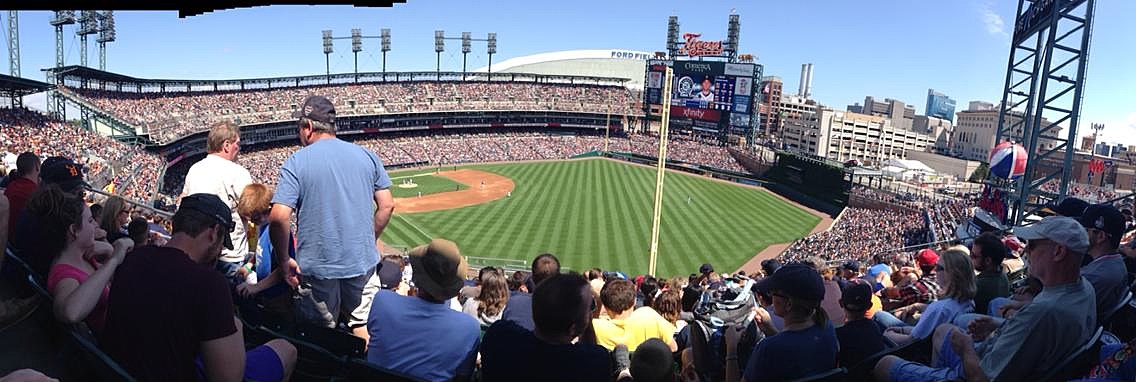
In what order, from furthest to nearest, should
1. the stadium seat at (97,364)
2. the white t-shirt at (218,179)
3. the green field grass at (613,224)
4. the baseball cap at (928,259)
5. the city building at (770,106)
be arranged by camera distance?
the city building at (770,106) → the green field grass at (613,224) → the baseball cap at (928,259) → the white t-shirt at (218,179) → the stadium seat at (97,364)

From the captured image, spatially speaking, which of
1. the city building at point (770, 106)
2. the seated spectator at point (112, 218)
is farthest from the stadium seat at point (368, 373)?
the city building at point (770, 106)

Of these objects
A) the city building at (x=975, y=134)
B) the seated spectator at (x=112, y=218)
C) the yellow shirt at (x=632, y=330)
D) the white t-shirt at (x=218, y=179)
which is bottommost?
the yellow shirt at (x=632, y=330)

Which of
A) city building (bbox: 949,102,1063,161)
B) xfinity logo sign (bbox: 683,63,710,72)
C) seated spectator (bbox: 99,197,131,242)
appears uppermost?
xfinity logo sign (bbox: 683,63,710,72)

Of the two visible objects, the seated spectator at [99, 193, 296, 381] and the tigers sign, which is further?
the tigers sign

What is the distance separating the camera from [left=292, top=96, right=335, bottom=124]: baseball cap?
4.28m

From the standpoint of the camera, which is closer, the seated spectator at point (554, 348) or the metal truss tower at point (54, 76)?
the seated spectator at point (554, 348)

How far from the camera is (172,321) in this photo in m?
2.72

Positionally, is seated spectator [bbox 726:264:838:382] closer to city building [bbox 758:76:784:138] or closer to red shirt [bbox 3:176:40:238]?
red shirt [bbox 3:176:40:238]

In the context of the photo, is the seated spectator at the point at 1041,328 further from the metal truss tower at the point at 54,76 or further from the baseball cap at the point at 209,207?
the metal truss tower at the point at 54,76

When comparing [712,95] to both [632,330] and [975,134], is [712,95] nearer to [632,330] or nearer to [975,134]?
[632,330]

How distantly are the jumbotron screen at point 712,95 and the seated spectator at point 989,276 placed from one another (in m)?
61.4

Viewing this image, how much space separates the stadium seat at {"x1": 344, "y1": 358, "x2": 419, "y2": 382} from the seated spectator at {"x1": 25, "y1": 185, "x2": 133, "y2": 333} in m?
1.53

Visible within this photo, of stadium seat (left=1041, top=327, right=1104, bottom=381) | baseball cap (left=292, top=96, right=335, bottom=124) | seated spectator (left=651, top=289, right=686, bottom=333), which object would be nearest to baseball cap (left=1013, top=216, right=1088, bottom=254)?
stadium seat (left=1041, top=327, right=1104, bottom=381)

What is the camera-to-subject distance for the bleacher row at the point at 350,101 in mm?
45906
